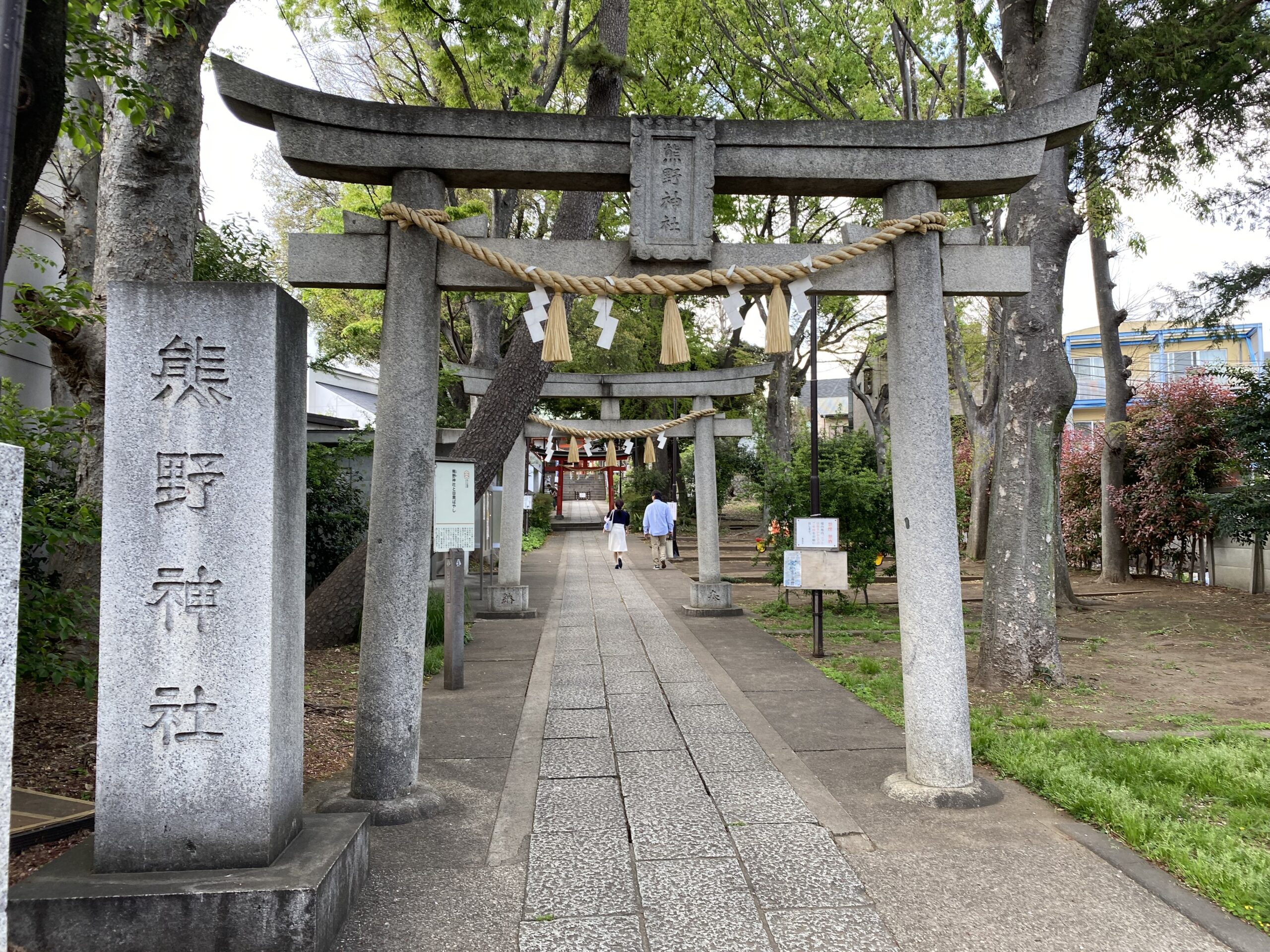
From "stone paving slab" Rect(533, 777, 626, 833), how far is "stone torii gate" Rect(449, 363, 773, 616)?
7.17m

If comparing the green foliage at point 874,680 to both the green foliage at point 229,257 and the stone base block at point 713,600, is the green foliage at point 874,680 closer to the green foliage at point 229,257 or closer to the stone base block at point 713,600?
the stone base block at point 713,600

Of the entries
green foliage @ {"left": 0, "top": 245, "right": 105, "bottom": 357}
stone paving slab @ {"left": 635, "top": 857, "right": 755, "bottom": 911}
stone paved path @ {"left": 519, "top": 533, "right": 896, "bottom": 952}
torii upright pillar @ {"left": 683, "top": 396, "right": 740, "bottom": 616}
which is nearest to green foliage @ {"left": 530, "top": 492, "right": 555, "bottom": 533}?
torii upright pillar @ {"left": 683, "top": 396, "right": 740, "bottom": 616}

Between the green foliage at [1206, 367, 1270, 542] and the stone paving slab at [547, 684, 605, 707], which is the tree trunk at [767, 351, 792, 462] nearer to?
the green foliage at [1206, 367, 1270, 542]

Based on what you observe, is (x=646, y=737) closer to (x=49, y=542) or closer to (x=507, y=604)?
(x=49, y=542)

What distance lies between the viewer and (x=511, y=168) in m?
4.48

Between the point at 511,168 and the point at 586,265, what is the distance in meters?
0.67

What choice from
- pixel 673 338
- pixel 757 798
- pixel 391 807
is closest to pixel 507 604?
pixel 391 807

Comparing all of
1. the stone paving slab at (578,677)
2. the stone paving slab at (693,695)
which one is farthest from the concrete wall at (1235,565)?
the stone paving slab at (578,677)

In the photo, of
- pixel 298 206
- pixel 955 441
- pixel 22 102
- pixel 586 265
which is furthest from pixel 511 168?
pixel 955 441

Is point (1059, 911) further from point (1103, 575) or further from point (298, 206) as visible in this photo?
point (298, 206)

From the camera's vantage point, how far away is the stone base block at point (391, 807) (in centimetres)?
419

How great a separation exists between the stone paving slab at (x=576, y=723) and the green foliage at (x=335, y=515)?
5131mm

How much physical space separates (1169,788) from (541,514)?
29261 millimetres

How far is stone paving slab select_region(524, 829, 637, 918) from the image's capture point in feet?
10.8
